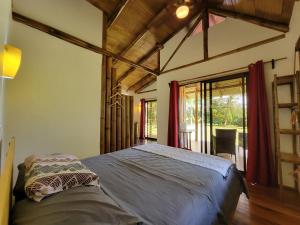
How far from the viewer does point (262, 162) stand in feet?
8.48

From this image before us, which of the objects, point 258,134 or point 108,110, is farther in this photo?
point 108,110

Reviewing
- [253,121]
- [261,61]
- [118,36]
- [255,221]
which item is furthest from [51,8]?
[255,221]

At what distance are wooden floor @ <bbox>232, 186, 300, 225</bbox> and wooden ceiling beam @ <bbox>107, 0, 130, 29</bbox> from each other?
381 cm

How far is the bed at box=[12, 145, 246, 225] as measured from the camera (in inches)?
30.1

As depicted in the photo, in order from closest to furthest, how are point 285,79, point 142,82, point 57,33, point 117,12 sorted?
point 285,79
point 57,33
point 117,12
point 142,82

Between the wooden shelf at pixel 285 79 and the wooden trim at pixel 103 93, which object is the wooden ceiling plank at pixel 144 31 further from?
the wooden shelf at pixel 285 79

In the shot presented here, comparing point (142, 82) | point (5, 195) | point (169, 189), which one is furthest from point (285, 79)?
point (142, 82)

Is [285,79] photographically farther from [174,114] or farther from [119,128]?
[119,128]

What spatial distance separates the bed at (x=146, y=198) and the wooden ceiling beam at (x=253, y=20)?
2.53 meters

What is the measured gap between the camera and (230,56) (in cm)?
318

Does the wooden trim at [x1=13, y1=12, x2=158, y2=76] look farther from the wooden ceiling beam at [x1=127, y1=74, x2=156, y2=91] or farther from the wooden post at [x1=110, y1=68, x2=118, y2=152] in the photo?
the wooden ceiling beam at [x1=127, y1=74, x2=156, y2=91]

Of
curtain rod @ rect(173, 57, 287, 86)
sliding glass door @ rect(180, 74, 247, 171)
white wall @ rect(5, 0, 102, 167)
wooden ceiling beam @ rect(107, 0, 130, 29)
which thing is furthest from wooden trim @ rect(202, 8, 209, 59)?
white wall @ rect(5, 0, 102, 167)

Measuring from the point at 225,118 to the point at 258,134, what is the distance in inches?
31.4

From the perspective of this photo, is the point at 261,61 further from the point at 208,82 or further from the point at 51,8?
the point at 51,8
